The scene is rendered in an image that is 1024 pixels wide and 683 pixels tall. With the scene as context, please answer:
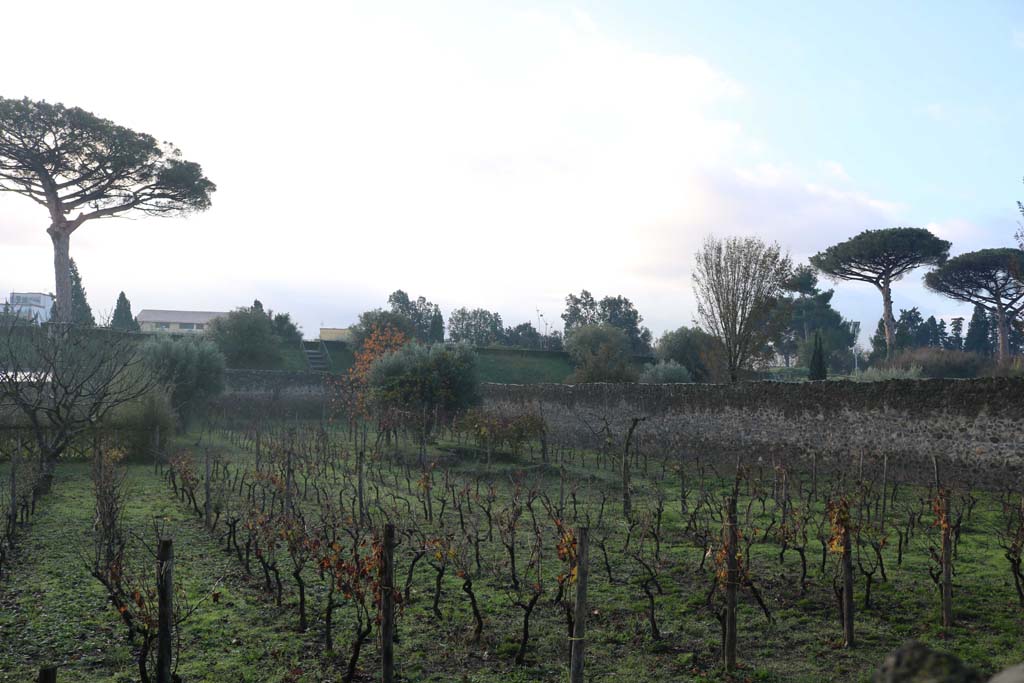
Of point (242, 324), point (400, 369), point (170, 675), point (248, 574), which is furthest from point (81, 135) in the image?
point (170, 675)

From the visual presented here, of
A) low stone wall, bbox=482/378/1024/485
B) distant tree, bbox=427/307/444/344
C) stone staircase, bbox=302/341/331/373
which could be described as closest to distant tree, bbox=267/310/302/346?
stone staircase, bbox=302/341/331/373

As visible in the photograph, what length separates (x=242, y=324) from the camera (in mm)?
40312

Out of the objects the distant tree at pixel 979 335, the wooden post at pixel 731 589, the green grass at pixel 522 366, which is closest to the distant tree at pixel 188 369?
the green grass at pixel 522 366

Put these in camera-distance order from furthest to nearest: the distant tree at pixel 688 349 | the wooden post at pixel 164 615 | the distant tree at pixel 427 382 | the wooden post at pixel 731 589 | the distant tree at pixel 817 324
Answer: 1. the distant tree at pixel 817 324
2. the distant tree at pixel 688 349
3. the distant tree at pixel 427 382
4. the wooden post at pixel 731 589
5. the wooden post at pixel 164 615

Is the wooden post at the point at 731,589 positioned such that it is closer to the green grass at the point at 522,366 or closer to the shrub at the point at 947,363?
the shrub at the point at 947,363

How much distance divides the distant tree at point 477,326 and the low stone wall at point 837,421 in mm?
44681

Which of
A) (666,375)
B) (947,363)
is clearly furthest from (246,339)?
(947,363)

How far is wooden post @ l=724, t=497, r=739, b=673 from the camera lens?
19.5 feet

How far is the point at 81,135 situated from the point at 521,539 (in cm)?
3012

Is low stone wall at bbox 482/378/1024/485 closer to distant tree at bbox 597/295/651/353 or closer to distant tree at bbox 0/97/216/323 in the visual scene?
distant tree at bbox 0/97/216/323

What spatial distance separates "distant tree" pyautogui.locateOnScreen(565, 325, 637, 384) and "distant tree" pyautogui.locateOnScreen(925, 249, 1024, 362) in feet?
54.5

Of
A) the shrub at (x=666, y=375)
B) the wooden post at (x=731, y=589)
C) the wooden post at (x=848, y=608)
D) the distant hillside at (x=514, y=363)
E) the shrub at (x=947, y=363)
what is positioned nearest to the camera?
the wooden post at (x=731, y=589)

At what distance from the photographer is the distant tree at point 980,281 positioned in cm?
3881

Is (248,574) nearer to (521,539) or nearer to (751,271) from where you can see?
(521,539)
